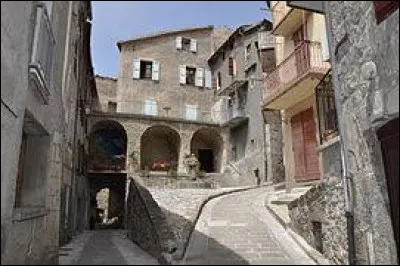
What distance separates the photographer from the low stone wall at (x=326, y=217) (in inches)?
253

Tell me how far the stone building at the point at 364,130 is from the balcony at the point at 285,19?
21.4ft

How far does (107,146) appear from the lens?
27.7 metres

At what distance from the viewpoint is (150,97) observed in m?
29.1

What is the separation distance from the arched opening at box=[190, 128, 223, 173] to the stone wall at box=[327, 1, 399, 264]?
20257 millimetres

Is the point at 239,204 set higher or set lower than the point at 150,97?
lower

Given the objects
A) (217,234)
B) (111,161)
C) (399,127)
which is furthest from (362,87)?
(111,161)

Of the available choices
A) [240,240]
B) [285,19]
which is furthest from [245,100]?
[240,240]

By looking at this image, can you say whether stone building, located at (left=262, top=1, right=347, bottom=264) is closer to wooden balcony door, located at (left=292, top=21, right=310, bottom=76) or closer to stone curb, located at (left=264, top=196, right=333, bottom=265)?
wooden balcony door, located at (left=292, top=21, right=310, bottom=76)

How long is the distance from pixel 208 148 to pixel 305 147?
51.7 feet

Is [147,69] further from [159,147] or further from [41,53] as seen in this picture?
[41,53]

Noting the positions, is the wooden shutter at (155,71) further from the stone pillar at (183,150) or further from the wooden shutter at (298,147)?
the wooden shutter at (298,147)

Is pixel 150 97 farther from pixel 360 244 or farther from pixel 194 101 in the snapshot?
pixel 360 244

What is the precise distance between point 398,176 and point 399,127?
24.6 inches

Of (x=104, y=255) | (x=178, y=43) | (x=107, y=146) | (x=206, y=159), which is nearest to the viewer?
(x=104, y=255)
